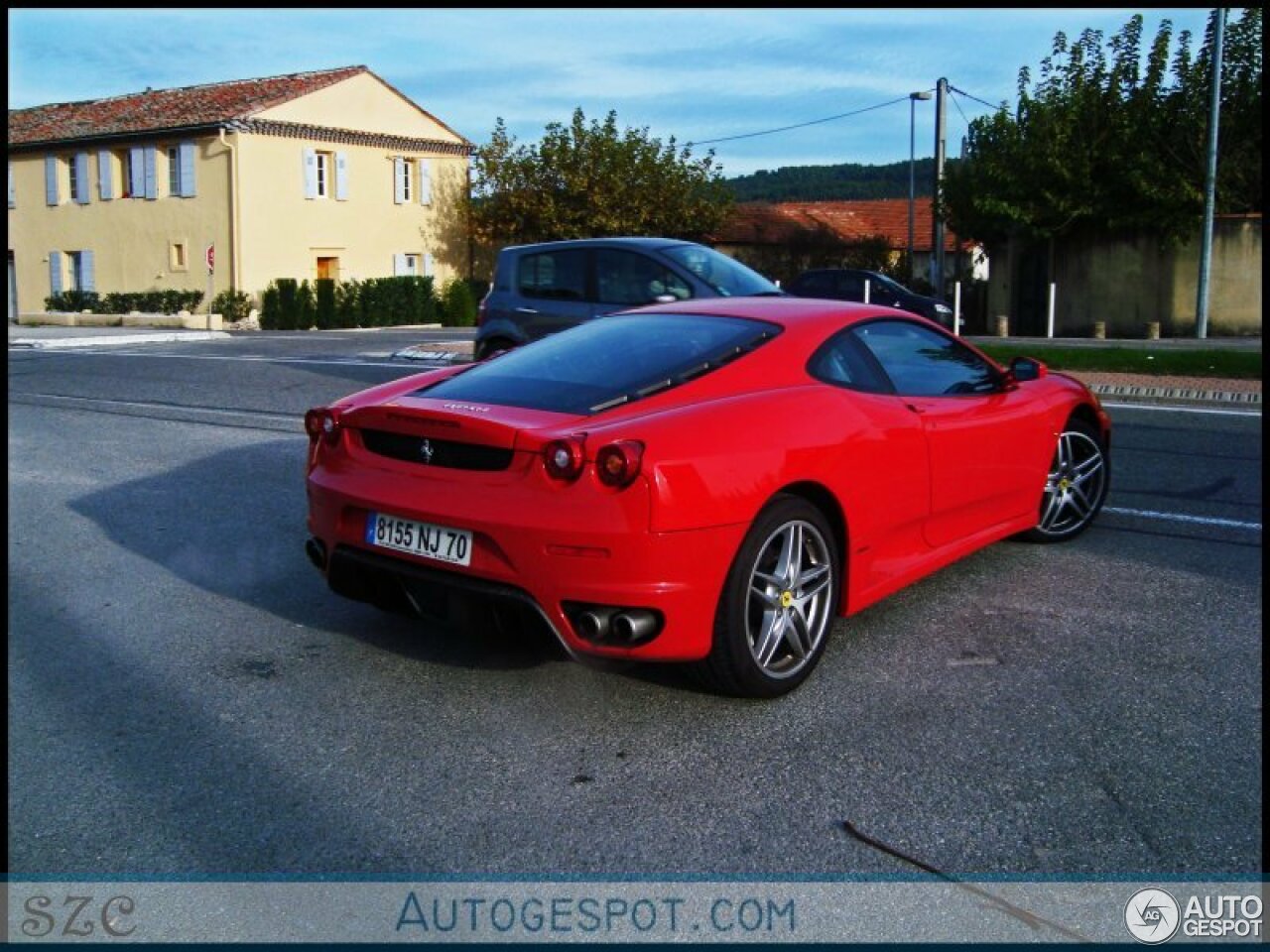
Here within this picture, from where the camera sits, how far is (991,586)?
18.5 ft

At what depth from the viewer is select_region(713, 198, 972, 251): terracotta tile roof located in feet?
164

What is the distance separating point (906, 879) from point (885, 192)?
83.6 metres

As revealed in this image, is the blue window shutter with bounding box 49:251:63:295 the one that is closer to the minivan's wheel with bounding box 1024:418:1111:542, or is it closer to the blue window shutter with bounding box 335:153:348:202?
the blue window shutter with bounding box 335:153:348:202

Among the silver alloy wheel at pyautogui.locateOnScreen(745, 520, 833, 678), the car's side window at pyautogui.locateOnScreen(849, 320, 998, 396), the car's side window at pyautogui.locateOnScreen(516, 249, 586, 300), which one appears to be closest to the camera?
the silver alloy wheel at pyautogui.locateOnScreen(745, 520, 833, 678)

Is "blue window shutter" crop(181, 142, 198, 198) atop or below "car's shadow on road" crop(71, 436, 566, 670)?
atop

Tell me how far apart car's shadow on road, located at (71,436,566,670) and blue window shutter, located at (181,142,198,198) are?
107 ft

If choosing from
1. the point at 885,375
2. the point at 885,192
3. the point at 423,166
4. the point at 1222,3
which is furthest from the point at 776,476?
the point at 885,192

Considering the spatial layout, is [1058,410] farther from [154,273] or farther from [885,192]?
[885,192]

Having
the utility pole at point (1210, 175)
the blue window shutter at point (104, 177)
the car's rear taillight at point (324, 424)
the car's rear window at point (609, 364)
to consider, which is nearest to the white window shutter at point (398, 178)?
the blue window shutter at point (104, 177)

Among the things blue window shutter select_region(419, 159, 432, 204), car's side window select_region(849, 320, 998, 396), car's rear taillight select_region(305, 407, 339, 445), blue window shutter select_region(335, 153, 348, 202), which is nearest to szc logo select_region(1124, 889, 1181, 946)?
car's side window select_region(849, 320, 998, 396)

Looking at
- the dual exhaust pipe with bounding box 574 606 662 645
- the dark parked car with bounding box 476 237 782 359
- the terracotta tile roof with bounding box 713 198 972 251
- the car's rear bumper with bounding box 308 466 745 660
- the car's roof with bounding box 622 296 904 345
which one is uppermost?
the terracotta tile roof with bounding box 713 198 972 251

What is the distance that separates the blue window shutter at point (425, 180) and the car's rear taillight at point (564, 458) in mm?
43056

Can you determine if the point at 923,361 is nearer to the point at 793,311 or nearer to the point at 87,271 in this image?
the point at 793,311

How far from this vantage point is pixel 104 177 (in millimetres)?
42250
